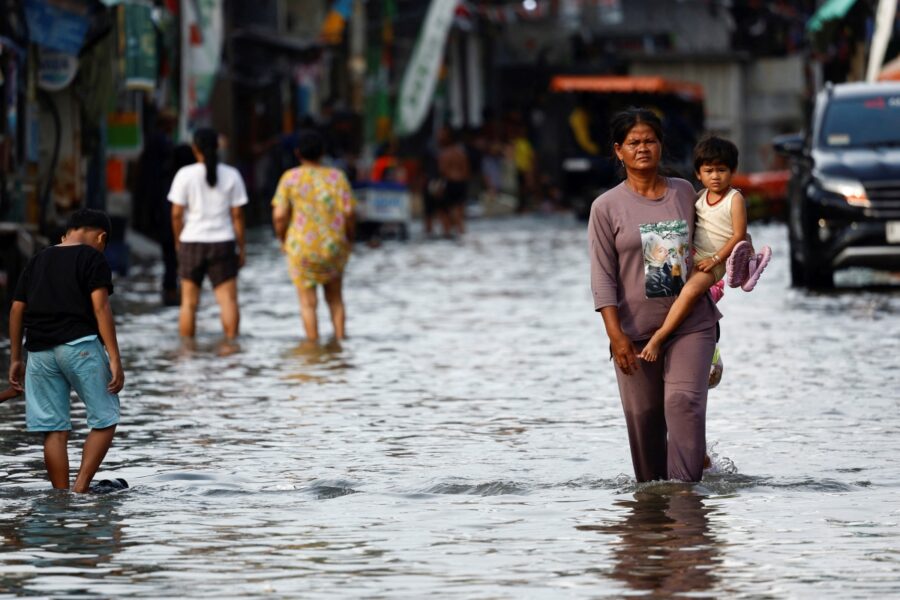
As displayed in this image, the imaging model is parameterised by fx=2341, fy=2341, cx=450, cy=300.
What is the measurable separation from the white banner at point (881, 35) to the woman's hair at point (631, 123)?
906 inches

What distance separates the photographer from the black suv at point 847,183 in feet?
70.6

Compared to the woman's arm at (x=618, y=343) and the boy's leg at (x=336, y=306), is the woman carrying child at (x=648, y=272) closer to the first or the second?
the woman's arm at (x=618, y=343)

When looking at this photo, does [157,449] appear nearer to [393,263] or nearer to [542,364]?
[542,364]

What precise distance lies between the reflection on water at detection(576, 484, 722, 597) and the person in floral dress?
850 cm

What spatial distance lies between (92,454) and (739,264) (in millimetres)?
2727

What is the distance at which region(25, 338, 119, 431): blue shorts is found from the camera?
31.1ft

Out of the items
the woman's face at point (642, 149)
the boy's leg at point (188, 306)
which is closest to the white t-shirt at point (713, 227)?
the woman's face at point (642, 149)

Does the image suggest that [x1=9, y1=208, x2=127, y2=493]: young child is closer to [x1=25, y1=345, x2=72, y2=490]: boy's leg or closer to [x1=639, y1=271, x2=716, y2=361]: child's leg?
[x1=25, y1=345, x2=72, y2=490]: boy's leg

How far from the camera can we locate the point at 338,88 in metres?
53.8

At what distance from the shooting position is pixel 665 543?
8148 mm

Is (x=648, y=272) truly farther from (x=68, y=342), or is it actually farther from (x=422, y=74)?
(x=422, y=74)

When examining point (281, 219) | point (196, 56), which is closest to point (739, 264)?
point (281, 219)

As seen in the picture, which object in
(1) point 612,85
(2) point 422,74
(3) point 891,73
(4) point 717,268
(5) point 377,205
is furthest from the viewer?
(1) point 612,85

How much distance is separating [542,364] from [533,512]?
6.74m
